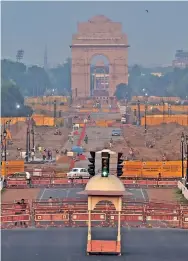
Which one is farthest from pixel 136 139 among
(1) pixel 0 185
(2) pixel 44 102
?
(2) pixel 44 102

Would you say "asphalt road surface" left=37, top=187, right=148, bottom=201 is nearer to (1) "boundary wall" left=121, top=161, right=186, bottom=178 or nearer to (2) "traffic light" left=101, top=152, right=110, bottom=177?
(1) "boundary wall" left=121, top=161, right=186, bottom=178

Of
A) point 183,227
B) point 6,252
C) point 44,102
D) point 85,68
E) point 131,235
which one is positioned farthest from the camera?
point 85,68

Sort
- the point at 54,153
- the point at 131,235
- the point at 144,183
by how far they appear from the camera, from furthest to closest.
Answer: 1. the point at 54,153
2. the point at 144,183
3. the point at 131,235

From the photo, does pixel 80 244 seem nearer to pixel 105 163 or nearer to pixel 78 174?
pixel 105 163

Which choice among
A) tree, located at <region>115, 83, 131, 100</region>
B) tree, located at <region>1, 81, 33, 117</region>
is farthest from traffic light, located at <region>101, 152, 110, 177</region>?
tree, located at <region>115, 83, 131, 100</region>

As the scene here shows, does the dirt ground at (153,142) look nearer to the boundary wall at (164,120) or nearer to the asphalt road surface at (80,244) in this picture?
the boundary wall at (164,120)

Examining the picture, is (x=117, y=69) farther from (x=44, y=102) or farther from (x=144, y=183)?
(x=144, y=183)
